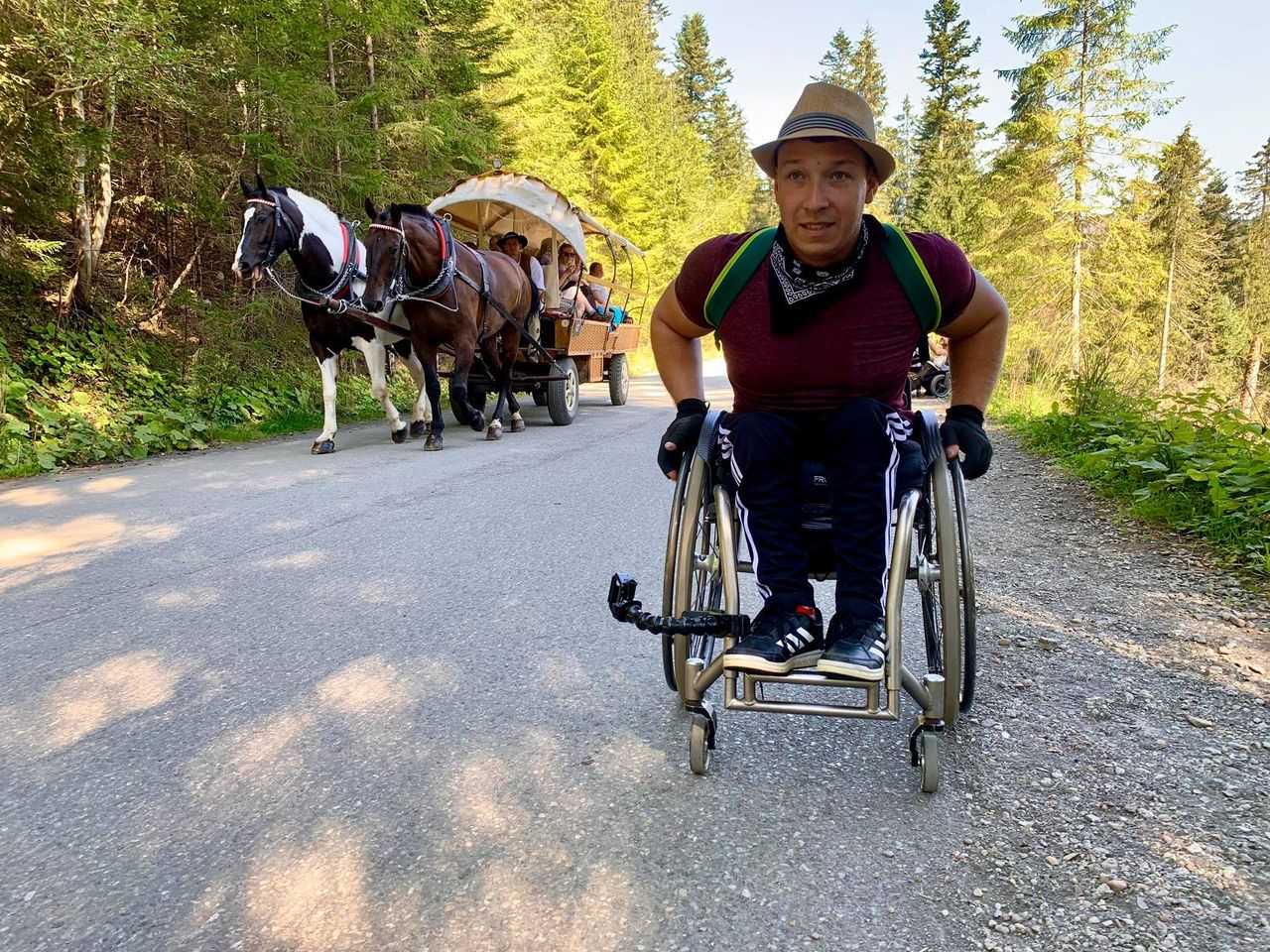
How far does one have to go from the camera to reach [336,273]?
24.6ft

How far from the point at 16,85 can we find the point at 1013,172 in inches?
930

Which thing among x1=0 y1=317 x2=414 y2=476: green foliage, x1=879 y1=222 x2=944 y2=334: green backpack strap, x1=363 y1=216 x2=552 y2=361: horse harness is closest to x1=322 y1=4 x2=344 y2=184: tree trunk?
x1=0 y1=317 x2=414 y2=476: green foliage

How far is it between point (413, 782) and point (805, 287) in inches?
73.2

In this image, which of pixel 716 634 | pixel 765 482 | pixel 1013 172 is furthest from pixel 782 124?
pixel 1013 172

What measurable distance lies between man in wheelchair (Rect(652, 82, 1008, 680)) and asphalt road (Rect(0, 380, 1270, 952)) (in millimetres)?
475

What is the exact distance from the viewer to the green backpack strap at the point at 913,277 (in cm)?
234

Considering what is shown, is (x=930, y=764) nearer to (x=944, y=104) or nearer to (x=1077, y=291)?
(x=1077, y=291)

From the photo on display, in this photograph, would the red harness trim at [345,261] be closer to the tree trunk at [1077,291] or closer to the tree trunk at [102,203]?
the tree trunk at [102,203]

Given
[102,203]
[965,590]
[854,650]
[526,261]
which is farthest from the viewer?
[526,261]

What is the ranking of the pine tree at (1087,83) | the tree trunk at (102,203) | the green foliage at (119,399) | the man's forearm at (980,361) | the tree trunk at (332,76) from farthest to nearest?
the pine tree at (1087,83)
the tree trunk at (332,76)
the tree trunk at (102,203)
the green foliage at (119,399)
the man's forearm at (980,361)

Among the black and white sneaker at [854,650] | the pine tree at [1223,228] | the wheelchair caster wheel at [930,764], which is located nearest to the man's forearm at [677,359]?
the black and white sneaker at [854,650]

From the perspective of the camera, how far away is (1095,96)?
71.3ft

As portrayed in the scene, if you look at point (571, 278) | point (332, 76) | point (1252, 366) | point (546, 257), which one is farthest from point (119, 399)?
point (1252, 366)

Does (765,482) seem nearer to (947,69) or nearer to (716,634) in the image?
(716,634)
